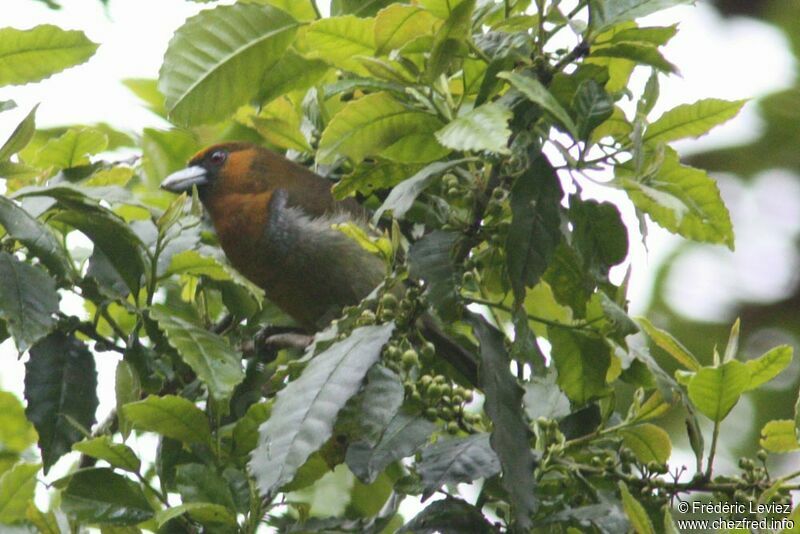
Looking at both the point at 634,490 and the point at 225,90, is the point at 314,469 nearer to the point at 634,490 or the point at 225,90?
the point at 634,490

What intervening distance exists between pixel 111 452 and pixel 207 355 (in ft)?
0.89

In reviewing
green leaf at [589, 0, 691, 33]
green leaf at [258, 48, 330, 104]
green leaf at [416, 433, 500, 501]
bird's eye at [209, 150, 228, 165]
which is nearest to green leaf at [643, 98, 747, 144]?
green leaf at [589, 0, 691, 33]

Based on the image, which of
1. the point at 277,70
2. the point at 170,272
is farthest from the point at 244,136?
the point at 170,272

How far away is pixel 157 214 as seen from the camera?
2.82 m

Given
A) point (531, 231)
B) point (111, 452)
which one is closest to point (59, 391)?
point (111, 452)

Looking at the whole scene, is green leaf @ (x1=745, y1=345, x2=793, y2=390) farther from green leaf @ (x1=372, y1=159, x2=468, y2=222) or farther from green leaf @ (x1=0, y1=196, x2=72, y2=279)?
green leaf @ (x1=0, y1=196, x2=72, y2=279)

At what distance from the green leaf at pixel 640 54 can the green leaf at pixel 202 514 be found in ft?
3.77

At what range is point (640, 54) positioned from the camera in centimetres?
224

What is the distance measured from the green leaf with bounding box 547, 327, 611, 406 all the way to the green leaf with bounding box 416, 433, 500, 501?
0.28 m

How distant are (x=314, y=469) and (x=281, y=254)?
1.33 m

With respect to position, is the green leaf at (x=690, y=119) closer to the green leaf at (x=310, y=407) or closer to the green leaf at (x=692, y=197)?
the green leaf at (x=692, y=197)

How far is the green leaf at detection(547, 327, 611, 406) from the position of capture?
7.98 ft

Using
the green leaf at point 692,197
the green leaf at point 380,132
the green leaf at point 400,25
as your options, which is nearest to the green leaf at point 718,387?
the green leaf at point 692,197

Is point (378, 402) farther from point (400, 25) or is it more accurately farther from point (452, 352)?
point (400, 25)
